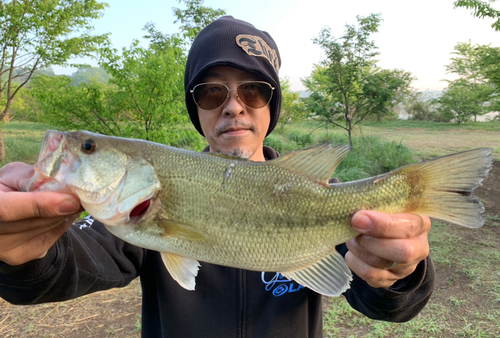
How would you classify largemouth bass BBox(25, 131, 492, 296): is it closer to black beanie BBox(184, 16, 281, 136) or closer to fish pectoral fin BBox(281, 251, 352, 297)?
fish pectoral fin BBox(281, 251, 352, 297)

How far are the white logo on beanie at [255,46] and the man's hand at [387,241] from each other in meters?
1.91

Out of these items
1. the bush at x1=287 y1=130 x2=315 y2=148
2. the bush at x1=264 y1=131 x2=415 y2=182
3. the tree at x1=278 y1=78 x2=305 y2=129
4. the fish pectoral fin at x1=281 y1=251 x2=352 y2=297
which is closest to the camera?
the fish pectoral fin at x1=281 y1=251 x2=352 y2=297

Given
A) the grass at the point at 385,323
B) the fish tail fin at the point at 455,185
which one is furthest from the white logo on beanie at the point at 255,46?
the grass at the point at 385,323

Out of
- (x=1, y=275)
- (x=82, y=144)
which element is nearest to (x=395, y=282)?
(x=82, y=144)

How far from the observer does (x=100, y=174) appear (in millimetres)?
1670

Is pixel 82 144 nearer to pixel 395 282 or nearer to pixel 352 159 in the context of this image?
pixel 395 282

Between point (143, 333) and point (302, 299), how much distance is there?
4.53 ft

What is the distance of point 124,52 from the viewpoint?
6.66 metres

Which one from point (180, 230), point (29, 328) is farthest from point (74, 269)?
point (29, 328)

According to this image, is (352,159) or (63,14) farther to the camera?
(352,159)

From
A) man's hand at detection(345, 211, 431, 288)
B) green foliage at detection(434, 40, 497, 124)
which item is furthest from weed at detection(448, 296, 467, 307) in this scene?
green foliage at detection(434, 40, 497, 124)

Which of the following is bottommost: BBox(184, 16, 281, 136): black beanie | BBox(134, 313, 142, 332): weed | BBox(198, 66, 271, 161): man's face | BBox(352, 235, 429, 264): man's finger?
BBox(134, 313, 142, 332): weed

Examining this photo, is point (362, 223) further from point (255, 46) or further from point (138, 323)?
point (138, 323)

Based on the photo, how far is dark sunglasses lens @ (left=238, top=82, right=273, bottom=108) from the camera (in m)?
2.78
